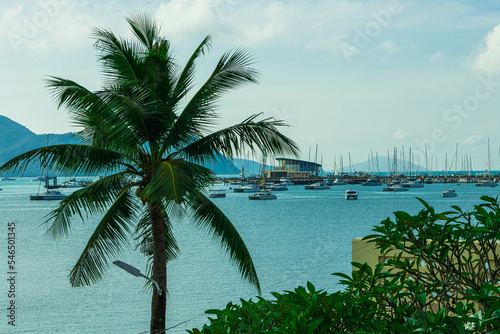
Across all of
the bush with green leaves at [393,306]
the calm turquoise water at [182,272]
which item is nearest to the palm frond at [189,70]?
the calm turquoise water at [182,272]

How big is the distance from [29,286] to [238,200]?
72.7 metres

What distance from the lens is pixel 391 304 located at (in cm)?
319

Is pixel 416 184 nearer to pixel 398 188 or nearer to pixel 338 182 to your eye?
pixel 398 188

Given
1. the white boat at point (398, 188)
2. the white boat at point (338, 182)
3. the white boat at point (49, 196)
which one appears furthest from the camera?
the white boat at point (338, 182)

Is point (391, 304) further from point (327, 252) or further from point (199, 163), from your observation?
point (327, 252)

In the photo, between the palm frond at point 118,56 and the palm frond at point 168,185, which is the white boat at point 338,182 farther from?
the palm frond at point 168,185

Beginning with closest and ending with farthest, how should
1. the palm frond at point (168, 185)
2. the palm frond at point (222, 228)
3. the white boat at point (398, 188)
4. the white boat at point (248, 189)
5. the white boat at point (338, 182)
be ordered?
the palm frond at point (168, 185) → the palm frond at point (222, 228) → the white boat at point (398, 188) → the white boat at point (248, 189) → the white boat at point (338, 182)

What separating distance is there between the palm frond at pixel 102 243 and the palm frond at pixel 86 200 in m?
0.26

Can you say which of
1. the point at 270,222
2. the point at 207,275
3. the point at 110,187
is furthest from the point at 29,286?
the point at 270,222

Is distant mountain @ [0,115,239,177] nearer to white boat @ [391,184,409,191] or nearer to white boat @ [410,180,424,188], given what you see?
white boat @ [410,180,424,188]

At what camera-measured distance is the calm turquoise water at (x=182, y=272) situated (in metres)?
Result: 31.7

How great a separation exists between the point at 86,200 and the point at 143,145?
5.31ft

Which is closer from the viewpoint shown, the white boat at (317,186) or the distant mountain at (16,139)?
the white boat at (317,186)

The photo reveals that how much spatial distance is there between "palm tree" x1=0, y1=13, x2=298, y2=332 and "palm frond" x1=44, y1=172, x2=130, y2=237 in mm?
20
